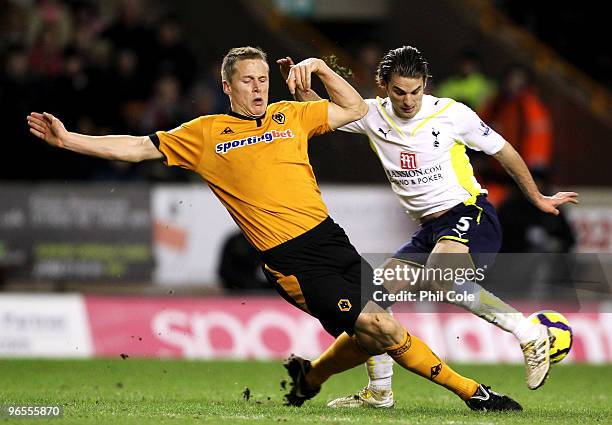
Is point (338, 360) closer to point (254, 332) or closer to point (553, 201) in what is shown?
point (553, 201)

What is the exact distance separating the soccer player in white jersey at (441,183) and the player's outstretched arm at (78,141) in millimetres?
1384

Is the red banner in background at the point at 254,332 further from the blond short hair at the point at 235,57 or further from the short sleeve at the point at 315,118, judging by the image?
the blond short hair at the point at 235,57

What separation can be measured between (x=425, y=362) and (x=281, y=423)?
3.70ft

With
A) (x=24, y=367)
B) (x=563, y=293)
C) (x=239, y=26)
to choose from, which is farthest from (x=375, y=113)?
(x=239, y=26)

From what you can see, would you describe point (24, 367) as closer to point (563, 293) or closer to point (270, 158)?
point (270, 158)

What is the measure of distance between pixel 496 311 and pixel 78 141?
3049mm

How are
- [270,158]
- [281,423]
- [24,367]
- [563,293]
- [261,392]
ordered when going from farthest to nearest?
[563,293] < [24,367] < [261,392] < [270,158] < [281,423]

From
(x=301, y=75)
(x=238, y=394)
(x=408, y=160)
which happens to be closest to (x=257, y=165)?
(x=301, y=75)

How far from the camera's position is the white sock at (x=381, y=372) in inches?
352

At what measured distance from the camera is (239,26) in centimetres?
1891

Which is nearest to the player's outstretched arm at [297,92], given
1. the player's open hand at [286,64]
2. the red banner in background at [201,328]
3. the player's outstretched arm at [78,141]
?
the player's open hand at [286,64]

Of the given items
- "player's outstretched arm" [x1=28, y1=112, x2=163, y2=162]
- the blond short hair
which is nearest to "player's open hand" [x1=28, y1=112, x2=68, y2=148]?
"player's outstretched arm" [x1=28, y1=112, x2=163, y2=162]

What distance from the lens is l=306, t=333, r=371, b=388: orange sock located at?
8.67 m

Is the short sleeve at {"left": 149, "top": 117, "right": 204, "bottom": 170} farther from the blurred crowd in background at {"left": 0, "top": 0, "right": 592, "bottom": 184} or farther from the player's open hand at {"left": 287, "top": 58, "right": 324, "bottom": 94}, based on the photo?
the blurred crowd in background at {"left": 0, "top": 0, "right": 592, "bottom": 184}
